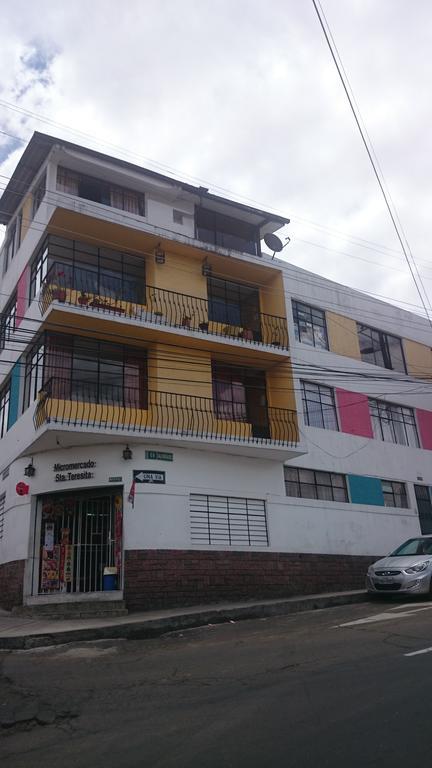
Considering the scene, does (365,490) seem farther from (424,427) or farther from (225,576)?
(225,576)

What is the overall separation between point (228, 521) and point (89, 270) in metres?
7.57

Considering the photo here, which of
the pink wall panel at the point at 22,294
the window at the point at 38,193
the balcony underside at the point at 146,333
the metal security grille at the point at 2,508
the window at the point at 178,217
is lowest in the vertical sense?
the metal security grille at the point at 2,508

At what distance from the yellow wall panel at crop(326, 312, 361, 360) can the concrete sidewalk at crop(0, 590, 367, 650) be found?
8.38m

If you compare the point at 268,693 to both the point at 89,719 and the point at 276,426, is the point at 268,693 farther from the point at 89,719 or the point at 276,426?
the point at 276,426

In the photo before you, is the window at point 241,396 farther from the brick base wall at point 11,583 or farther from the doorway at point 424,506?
the doorway at point 424,506

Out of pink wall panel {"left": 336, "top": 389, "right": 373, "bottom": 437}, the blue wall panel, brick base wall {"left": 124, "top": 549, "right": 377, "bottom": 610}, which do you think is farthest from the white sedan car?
pink wall panel {"left": 336, "top": 389, "right": 373, "bottom": 437}

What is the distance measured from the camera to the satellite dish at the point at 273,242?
19.8m

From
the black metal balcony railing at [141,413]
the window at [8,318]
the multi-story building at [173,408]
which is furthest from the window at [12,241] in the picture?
the black metal balcony railing at [141,413]

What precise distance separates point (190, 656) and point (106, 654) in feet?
4.80

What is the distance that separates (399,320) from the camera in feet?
76.6

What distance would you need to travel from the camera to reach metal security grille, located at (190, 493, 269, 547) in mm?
15156

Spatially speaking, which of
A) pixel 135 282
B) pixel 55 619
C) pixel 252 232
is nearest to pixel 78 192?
pixel 135 282

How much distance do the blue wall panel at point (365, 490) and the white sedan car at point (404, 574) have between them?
462 centimetres

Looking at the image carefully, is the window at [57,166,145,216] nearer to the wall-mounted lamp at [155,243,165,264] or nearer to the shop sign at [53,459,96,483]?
the wall-mounted lamp at [155,243,165,264]
